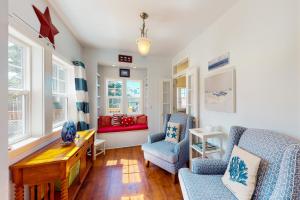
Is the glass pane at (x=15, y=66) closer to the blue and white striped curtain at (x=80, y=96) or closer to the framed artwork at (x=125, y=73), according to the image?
the blue and white striped curtain at (x=80, y=96)

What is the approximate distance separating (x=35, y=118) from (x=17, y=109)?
21 cm

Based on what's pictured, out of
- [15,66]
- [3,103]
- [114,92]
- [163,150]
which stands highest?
[15,66]

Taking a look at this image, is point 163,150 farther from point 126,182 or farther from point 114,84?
point 114,84

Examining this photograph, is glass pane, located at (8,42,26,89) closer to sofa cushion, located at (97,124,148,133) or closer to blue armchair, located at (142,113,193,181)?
blue armchair, located at (142,113,193,181)

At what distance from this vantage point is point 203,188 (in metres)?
1.30

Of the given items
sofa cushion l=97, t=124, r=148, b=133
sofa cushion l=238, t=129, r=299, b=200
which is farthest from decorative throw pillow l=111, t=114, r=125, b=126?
sofa cushion l=238, t=129, r=299, b=200

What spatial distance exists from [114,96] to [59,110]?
1785mm

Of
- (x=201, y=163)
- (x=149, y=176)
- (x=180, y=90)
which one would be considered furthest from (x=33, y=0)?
(x=180, y=90)

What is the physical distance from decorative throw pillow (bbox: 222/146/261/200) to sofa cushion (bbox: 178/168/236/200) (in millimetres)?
66

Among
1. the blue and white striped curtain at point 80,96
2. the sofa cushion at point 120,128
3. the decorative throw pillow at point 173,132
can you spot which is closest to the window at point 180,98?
the sofa cushion at point 120,128

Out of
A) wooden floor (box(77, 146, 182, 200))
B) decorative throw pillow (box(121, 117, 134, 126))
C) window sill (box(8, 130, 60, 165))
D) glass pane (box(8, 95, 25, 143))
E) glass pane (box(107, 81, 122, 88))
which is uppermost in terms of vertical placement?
glass pane (box(107, 81, 122, 88))

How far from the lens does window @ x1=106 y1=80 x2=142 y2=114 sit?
4.16 m

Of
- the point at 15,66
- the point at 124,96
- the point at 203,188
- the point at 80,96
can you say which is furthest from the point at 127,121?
the point at 203,188

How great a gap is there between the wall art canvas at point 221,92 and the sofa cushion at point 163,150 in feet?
3.12
